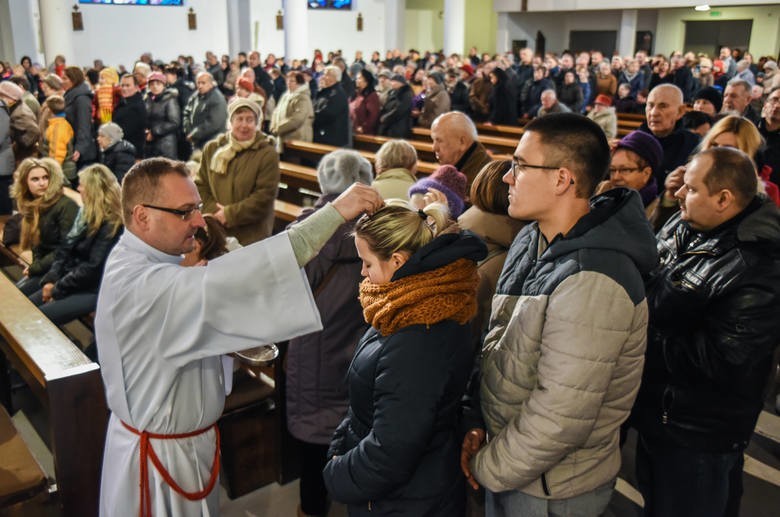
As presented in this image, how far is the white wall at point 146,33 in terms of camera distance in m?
20.0

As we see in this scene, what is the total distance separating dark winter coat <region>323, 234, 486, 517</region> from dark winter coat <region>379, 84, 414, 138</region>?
7.50m

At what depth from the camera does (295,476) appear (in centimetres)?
334

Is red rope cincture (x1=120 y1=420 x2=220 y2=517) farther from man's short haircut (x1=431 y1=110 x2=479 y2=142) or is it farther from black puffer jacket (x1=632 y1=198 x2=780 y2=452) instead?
man's short haircut (x1=431 y1=110 x2=479 y2=142)

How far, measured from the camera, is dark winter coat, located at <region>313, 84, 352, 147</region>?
27.1 ft

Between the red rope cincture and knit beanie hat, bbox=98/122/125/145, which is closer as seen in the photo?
the red rope cincture

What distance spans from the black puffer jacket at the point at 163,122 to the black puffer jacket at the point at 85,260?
464 centimetres

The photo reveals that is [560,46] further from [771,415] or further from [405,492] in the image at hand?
[405,492]

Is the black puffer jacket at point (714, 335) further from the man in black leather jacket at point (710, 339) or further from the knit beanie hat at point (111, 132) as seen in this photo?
the knit beanie hat at point (111, 132)

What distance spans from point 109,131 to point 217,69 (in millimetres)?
10185

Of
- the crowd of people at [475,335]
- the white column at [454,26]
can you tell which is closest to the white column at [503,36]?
the white column at [454,26]

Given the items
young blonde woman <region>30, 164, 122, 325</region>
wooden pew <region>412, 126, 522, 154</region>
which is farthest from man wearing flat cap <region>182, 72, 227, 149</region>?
young blonde woman <region>30, 164, 122, 325</region>

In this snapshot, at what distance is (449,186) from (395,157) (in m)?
0.54

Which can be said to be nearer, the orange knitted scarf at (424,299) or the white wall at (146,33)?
the orange knitted scarf at (424,299)

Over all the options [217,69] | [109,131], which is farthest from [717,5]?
[109,131]
